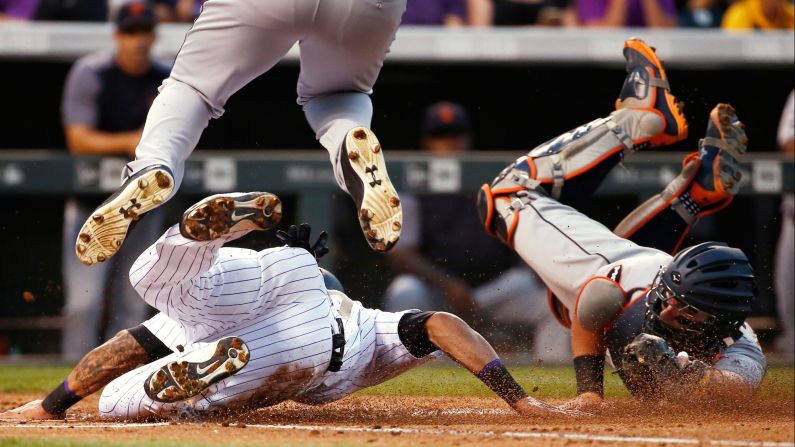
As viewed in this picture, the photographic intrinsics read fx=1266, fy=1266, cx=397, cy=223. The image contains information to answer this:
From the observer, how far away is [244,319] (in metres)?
4.34

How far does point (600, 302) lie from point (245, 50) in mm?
1552

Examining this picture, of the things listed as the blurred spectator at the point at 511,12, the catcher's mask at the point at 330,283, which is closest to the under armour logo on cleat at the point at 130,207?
the catcher's mask at the point at 330,283

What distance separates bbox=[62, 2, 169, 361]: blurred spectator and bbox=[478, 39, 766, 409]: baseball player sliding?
2.75 metres

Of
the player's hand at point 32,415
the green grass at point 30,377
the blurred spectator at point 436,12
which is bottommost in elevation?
the green grass at point 30,377

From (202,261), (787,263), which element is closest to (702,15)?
(787,263)

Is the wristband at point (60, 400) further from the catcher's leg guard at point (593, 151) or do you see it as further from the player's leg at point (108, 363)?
the catcher's leg guard at point (593, 151)

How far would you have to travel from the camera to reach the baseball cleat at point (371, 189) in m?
3.99

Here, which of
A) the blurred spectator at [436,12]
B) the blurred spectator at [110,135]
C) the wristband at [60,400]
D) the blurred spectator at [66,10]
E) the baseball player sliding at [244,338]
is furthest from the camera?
the blurred spectator at [436,12]

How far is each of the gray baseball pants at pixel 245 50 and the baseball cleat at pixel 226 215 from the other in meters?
0.19

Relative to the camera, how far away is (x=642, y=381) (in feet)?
14.5

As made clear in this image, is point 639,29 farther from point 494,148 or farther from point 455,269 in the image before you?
point 455,269

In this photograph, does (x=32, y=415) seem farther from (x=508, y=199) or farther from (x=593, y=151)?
(x=593, y=151)

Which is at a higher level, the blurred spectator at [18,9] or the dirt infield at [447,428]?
the blurred spectator at [18,9]

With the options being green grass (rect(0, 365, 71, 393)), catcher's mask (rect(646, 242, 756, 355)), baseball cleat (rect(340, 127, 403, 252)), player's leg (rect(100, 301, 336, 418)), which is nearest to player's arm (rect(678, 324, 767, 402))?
catcher's mask (rect(646, 242, 756, 355))
